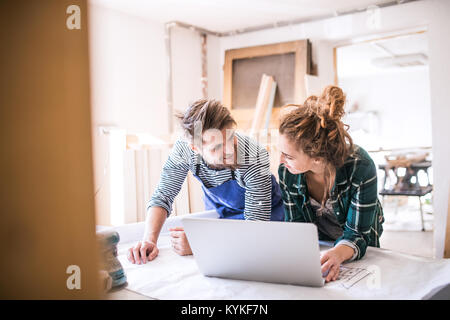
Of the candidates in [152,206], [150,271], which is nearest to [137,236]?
[152,206]

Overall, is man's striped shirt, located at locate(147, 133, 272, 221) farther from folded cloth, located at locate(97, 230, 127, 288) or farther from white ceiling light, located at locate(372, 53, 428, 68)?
white ceiling light, located at locate(372, 53, 428, 68)

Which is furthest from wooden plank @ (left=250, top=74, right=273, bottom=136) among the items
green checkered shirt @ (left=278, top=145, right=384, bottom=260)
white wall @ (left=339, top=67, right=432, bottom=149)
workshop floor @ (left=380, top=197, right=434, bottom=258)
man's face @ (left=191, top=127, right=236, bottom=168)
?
white wall @ (left=339, top=67, right=432, bottom=149)

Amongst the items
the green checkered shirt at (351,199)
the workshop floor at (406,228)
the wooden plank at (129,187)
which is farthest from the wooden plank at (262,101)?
the green checkered shirt at (351,199)

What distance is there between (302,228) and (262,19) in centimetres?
303

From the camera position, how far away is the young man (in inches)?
44.9

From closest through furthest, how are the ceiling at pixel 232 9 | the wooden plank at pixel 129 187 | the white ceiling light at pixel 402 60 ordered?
1. the wooden plank at pixel 129 187
2. the ceiling at pixel 232 9
3. the white ceiling light at pixel 402 60

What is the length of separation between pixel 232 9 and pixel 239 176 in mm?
2263

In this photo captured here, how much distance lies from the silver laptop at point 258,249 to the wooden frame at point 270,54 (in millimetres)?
2618

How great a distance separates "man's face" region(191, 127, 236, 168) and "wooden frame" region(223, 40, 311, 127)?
2.16 meters

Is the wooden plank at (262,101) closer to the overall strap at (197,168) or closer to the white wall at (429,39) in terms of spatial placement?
the white wall at (429,39)

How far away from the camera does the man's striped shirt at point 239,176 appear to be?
1220mm
